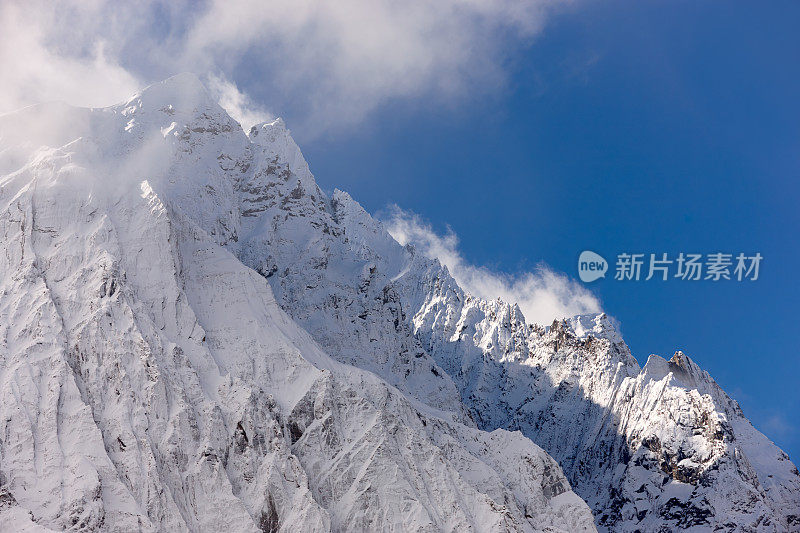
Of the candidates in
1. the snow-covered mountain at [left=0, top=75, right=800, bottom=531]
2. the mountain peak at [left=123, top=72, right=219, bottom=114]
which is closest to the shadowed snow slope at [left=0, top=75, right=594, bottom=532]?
the snow-covered mountain at [left=0, top=75, right=800, bottom=531]

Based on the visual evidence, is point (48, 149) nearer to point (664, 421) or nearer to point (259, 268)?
point (259, 268)

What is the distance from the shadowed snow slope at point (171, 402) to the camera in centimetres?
10475

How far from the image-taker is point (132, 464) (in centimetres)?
10531

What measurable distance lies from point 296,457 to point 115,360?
25101 millimetres

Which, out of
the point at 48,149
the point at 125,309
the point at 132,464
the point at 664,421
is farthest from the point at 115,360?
the point at 664,421

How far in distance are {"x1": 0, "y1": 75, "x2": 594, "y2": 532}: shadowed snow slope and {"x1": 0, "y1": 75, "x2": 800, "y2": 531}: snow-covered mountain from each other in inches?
9.4

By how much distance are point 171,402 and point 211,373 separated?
385 inches

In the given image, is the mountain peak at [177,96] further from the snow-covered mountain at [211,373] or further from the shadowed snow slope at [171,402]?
the shadowed snow slope at [171,402]

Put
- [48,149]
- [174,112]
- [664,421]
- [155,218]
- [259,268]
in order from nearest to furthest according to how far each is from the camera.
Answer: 1. [155,218]
2. [48,149]
3. [259,268]
4. [174,112]
5. [664,421]

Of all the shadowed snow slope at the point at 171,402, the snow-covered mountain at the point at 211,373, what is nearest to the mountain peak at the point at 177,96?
the snow-covered mountain at the point at 211,373

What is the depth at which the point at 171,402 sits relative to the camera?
114 metres

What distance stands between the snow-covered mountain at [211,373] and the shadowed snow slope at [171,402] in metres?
0.24

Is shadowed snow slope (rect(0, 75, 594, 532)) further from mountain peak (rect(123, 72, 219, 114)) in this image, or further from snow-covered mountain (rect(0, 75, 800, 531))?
mountain peak (rect(123, 72, 219, 114))

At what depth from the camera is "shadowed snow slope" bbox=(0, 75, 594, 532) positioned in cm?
10475
